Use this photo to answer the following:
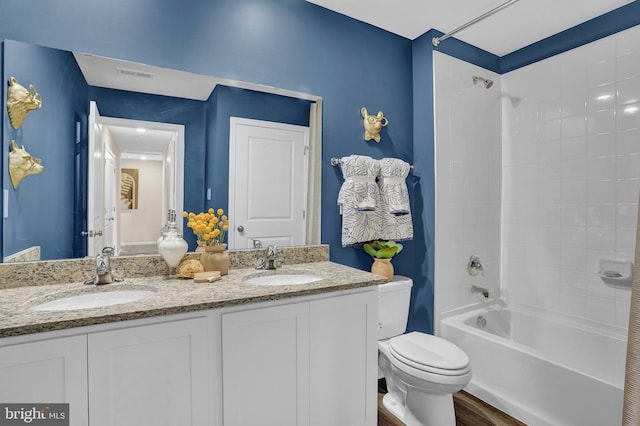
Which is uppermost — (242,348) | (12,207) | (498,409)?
(12,207)

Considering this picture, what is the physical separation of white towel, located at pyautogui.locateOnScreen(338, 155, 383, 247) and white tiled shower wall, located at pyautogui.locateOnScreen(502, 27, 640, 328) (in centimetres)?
138

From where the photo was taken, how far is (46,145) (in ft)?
4.62

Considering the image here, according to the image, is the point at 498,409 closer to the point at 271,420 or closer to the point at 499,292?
the point at 499,292

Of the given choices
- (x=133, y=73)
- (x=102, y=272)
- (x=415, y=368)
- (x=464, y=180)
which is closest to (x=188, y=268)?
(x=102, y=272)

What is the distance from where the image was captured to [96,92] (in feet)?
4.95

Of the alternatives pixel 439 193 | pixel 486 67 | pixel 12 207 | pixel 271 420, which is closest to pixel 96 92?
pixel 12 207

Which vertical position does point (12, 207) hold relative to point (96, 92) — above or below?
below

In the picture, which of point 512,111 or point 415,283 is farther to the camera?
point 512,111

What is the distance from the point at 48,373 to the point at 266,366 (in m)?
0.67

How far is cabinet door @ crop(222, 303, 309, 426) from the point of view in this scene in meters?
1.22

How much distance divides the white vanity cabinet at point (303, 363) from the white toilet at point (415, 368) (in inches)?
10.6

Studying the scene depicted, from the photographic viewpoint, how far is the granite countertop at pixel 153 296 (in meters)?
Answer: 0.97

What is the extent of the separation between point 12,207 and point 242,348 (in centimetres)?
108

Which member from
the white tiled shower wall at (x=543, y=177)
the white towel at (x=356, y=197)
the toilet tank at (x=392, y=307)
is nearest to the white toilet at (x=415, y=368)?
the toilet tank at (x=392, y=307)
